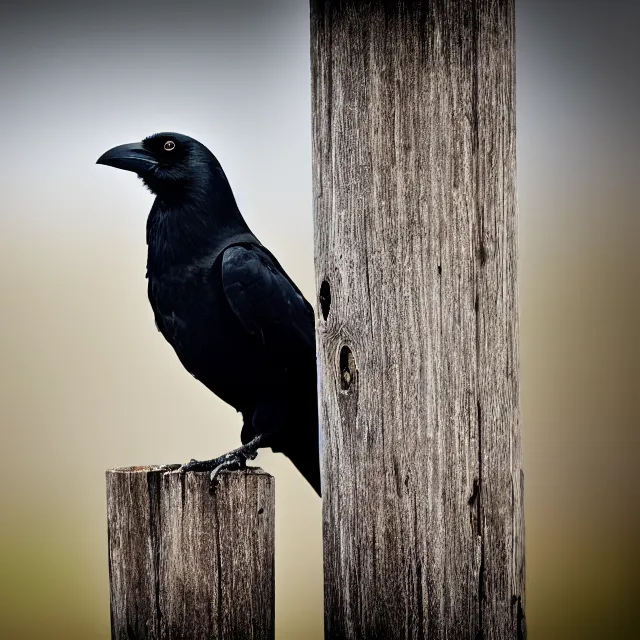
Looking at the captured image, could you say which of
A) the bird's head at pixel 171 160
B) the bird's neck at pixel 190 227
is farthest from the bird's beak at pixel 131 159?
the bird's neck at pixel 190 227

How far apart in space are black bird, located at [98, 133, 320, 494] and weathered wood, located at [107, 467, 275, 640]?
126cm

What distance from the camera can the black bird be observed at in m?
3.24

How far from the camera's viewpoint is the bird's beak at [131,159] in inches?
136

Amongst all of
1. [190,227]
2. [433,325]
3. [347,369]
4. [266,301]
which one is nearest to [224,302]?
[266,301]

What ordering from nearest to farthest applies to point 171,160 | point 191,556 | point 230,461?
1. point 191,556
2. point 230,461
3. point 171,160

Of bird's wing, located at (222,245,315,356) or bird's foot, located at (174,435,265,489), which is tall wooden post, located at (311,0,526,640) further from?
bird's wing, located at (222,245,315,356)

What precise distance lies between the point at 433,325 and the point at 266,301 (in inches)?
64.6

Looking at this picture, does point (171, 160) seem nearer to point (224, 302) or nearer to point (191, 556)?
point (224, 302)

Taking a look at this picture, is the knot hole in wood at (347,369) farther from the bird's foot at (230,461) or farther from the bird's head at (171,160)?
the bird's head at (171,160)

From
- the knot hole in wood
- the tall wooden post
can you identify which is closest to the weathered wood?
the tall wooden post

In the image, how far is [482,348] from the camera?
64.0 inches

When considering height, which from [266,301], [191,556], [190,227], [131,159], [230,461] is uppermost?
[131,159]

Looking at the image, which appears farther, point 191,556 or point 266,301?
point 266,301

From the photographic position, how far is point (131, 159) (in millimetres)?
3463
